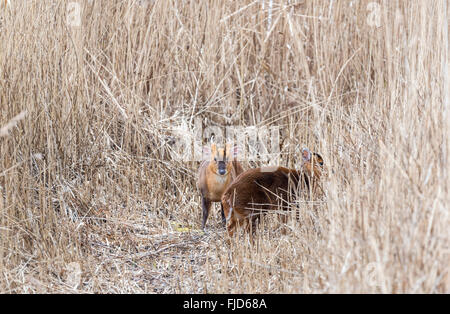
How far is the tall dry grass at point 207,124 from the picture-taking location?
3.00 meters

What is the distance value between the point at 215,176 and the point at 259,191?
49 cm

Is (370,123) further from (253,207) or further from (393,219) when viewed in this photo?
(393,219)

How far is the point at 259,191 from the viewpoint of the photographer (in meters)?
4.14

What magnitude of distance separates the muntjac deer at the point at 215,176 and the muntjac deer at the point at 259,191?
296 mm

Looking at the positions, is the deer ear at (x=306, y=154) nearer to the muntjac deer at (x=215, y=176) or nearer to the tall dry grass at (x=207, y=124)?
the tall dry grass at (x=207, y=124)

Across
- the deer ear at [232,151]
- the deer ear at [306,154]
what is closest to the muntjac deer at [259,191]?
the deer ear at [306,154]

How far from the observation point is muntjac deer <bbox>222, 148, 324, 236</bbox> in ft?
13.4

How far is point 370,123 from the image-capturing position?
13.6 feet

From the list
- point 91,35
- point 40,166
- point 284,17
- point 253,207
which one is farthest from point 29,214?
point 284,17

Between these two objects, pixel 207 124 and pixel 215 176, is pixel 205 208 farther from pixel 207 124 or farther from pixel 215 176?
pixel 207 124

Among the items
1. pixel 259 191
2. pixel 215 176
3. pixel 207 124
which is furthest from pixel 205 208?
pixel 207 124

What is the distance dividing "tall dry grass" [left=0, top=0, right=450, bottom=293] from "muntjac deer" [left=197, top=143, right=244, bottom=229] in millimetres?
257

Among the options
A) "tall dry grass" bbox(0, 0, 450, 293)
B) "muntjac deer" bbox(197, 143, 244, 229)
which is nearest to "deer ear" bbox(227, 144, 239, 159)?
"muntjac deer" bbox(197, 143, 244, 229)

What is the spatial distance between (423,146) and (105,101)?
113 inches
